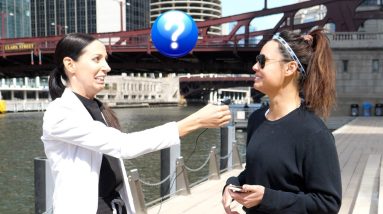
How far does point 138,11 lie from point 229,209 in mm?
116472

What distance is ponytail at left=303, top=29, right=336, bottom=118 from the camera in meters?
2.31

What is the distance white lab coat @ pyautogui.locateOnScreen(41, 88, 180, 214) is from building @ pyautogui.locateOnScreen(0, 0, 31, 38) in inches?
3592

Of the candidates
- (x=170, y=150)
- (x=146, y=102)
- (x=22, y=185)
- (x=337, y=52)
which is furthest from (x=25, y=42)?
(x=146, y=102)

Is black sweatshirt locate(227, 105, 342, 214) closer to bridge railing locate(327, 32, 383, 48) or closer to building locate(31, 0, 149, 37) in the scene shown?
bridge railing locate(327, 32, 383, 48)

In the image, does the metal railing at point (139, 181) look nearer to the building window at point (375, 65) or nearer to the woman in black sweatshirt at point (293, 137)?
the woman in black sweatshirt at point (293, 137)

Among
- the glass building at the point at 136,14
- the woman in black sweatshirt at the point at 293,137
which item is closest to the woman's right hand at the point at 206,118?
the woman in black sweatshirt at the point at 293,137

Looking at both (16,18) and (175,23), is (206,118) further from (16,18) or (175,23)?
(16,18)

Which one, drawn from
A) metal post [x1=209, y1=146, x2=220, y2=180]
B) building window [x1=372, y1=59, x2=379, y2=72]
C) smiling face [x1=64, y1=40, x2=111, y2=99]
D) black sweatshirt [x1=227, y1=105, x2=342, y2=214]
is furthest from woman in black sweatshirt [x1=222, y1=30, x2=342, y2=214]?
building window [x1=372, y1=59, x2=379, y2=72]

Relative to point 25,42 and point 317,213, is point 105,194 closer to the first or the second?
→ point 317,213

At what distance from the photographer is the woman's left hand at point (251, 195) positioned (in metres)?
2.12

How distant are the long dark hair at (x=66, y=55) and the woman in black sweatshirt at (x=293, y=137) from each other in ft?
3.25

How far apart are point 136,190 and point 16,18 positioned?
9305 cm

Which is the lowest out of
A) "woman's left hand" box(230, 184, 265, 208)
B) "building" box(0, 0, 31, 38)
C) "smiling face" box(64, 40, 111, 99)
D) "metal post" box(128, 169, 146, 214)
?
"metal post" box(128, 169, 146, 214)

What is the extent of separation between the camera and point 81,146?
2.34m
